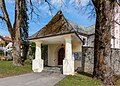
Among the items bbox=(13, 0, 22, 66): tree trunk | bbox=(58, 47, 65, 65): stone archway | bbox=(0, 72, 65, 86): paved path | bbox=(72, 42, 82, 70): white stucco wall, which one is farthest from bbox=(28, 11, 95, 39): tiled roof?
bbox=(0, 72, 65, 86): paved path

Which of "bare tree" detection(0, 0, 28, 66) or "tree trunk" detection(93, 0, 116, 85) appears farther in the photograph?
"bare tree" detection(0, 0, 28, 66)

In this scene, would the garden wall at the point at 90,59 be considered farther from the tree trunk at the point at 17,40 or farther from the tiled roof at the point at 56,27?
the tree trunk at the point at 17,40

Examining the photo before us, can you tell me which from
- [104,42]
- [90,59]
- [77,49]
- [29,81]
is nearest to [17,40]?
[77,49]

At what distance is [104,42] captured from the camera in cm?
1237

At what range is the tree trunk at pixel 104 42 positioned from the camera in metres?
12.3

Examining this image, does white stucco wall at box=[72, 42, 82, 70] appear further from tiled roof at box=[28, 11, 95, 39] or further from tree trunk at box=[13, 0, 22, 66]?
tree trunk at box=[13, 0, 22, 66]

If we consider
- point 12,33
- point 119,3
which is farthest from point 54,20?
point 119,3

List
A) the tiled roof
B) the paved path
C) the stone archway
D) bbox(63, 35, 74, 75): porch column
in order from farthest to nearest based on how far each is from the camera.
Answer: the stone archway → the tiled roof → bbox(63, 35, 74, 75): porch column → the paved path

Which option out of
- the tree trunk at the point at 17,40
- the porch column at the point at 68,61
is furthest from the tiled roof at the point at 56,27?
the tree trunk at the point at 17,40

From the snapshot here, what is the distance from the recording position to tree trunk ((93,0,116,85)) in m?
12.3

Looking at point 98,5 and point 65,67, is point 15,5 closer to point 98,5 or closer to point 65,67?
point 65,67

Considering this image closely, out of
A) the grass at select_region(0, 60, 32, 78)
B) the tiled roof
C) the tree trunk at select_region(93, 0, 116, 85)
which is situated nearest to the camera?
the tree trunk at select_region(93, 0, 116, 85)

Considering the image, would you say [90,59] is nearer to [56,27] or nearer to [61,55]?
[61,55]

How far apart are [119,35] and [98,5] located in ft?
66.8
